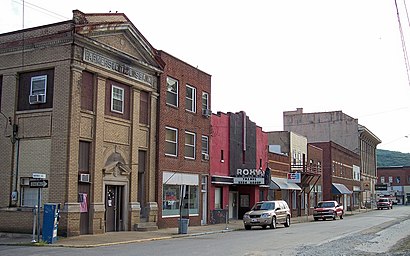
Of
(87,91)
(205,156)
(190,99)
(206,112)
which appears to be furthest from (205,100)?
(87,91)

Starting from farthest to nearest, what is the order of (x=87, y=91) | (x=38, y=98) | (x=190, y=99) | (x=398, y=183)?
1. (x=398, y=183)
2. (x=190, y=99)
3. (x=87, y=91)
4. (x=38, y=98)

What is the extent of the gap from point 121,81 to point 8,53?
17.4 feet

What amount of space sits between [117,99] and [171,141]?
561 cm

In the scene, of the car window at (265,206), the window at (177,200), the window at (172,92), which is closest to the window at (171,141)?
the window at (172,92)

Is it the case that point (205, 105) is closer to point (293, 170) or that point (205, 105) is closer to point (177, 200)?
point (177, 200)

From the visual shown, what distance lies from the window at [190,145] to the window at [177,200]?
1.92 m

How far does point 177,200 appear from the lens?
31.2m

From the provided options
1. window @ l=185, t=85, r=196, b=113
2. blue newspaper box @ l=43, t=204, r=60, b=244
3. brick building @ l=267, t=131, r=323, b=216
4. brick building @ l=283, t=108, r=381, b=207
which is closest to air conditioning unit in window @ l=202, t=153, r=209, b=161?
window @ l=185, t=85, r=196, b=113

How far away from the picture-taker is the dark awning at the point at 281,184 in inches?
1699

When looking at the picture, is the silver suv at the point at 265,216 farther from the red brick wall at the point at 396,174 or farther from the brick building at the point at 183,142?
the red brick wall at the point at 396,174

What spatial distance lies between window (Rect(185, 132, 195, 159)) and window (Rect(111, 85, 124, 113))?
6821mm

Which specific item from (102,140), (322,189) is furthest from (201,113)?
(322,189)

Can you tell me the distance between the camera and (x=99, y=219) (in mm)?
23734

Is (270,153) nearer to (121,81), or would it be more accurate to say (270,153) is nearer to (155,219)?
(155,219)
